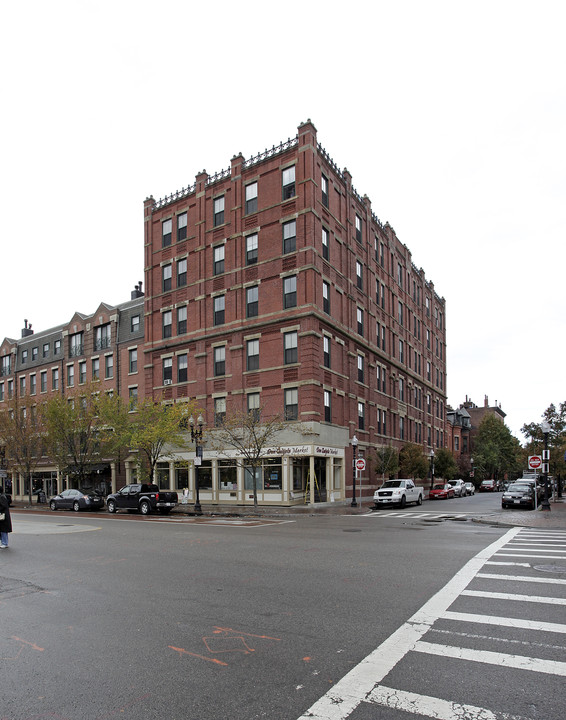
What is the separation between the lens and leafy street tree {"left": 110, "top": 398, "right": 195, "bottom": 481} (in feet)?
110

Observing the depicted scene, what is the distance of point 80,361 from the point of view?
48.8 meters

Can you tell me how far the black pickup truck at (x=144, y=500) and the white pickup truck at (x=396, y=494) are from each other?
1220cm

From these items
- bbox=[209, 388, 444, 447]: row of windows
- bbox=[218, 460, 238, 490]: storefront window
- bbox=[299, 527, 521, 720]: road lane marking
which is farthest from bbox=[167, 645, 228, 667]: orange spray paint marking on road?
bbox=[218, 460, 238, 490]: storefront window

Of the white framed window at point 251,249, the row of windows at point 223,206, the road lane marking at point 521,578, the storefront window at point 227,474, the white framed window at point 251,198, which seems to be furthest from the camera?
the white framed window at point 251,198

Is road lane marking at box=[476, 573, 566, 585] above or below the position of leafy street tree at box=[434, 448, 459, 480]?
above

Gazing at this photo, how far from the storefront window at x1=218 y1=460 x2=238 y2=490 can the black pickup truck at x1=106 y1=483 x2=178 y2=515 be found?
581 cm

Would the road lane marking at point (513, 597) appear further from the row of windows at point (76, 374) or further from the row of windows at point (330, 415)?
the row of windows at point (76, 374)

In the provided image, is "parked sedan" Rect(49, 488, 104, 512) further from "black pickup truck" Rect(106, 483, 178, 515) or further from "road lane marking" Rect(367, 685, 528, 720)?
"road lane marking" Rect(367, 685, 528, 720)

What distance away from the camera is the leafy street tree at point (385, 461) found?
41.7m

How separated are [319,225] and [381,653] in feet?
103

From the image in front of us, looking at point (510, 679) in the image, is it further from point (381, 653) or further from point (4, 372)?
point (4, 372)

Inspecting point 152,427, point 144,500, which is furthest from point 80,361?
point 144,500

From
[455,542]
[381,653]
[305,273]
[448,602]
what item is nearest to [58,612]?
[381,653]

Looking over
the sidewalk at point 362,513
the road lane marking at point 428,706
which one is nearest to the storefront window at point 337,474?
the sidewalk at point 362,513
